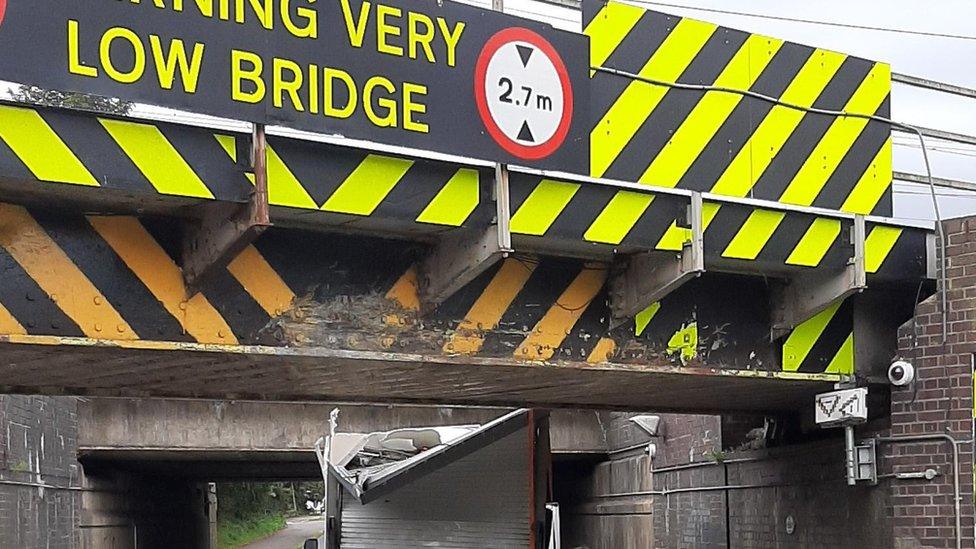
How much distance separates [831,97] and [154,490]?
2026 centimetres

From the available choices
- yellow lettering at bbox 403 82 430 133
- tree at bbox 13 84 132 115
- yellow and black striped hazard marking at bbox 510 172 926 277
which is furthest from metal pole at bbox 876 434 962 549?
tree at bbox 13 84 132 115

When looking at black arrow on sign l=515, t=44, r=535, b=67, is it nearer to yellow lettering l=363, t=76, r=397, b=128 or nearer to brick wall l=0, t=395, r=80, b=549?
yellow lettering l=363, t=76, r=397, b=128

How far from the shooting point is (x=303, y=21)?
574 cm

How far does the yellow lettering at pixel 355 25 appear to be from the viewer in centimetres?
589

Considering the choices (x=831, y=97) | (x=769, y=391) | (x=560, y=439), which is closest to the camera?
(x=831, y=97)

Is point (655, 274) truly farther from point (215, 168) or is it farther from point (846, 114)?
point (215, 168)

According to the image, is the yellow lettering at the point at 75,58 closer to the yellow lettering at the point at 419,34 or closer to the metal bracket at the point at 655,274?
the yellow lettering at the point at 419,34

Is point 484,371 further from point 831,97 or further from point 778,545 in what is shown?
point 778,545

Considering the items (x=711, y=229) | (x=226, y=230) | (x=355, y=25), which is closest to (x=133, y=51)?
(x=226, y=230)

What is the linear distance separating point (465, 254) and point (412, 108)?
2.94ft

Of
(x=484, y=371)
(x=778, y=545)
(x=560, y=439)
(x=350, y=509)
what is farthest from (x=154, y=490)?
(x=484, y=371)

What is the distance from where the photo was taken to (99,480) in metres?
17.8

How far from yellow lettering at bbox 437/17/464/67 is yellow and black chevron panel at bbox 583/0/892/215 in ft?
3.36

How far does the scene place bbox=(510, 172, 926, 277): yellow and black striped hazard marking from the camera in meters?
6.56
